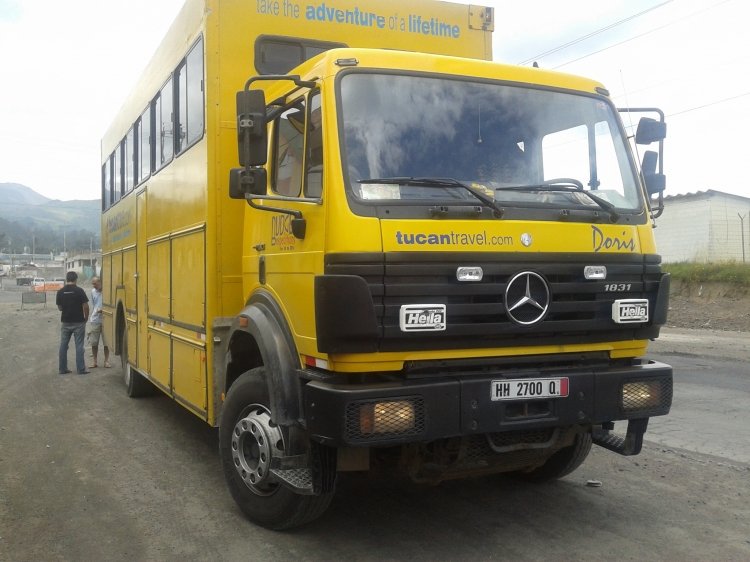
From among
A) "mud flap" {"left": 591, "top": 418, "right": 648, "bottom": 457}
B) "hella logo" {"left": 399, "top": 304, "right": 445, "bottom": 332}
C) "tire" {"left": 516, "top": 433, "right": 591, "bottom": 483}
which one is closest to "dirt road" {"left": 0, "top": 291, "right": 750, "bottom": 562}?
"tire" {"left": 516, "top": 433, "right": 591, "bottom": 483}

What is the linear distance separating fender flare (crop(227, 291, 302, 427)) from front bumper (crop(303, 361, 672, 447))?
0.16 metres

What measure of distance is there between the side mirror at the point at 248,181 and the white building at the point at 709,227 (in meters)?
28.1

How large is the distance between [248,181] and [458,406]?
1.71 m

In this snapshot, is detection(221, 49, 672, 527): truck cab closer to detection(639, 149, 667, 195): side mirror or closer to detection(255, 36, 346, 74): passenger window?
detection(639, 149, 667, 195): side mirror

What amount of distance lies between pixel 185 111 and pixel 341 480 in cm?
326

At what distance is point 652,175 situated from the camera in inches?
192

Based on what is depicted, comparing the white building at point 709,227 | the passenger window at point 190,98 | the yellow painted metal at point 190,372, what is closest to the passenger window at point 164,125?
the passenger window at point 190,98

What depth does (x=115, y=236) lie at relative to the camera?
1009 centimetres

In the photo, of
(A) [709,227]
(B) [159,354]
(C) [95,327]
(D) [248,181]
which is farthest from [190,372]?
(A) [709,227]

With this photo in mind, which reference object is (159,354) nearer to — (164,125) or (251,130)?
(164,125)

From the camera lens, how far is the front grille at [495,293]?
379 centimetres

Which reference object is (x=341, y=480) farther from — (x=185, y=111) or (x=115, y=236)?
(x=115, y=236)

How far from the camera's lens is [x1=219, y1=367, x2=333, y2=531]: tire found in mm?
4379

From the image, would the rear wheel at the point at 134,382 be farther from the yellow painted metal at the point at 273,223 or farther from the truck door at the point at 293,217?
the truck door at the point at 293,217
